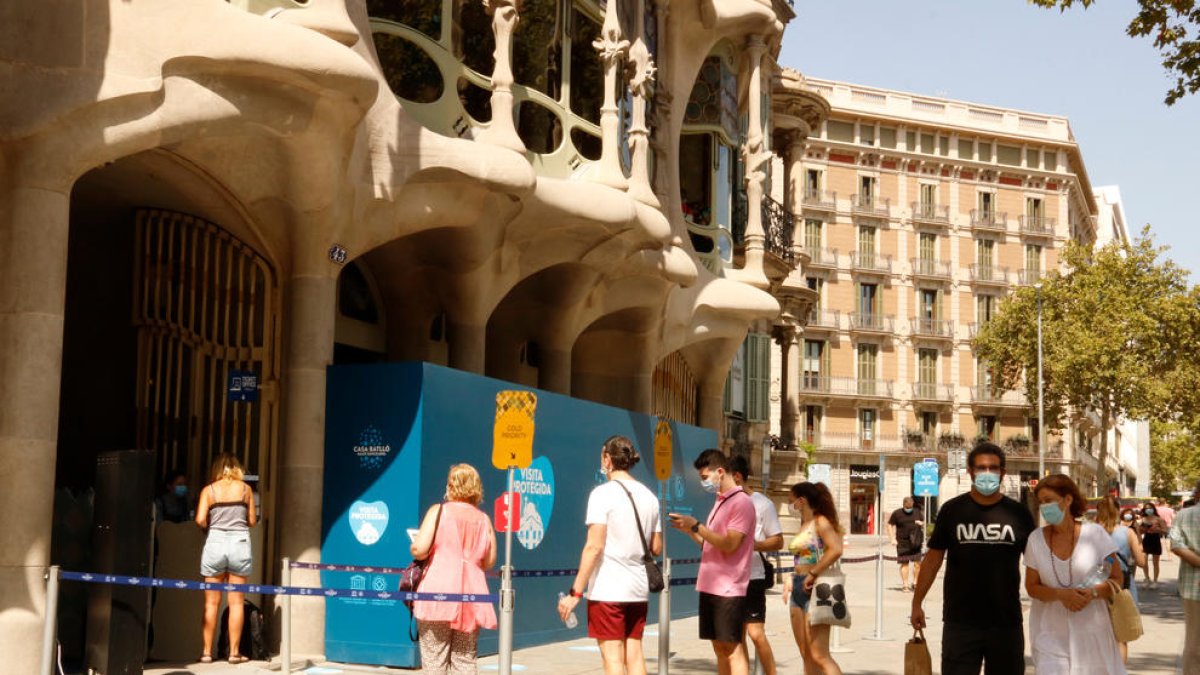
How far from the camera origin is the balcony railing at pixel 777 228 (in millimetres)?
30344

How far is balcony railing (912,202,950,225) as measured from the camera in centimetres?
7938

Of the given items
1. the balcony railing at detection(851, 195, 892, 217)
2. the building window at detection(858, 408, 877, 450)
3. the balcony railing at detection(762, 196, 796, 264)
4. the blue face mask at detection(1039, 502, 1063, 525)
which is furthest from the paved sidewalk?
the balcony railing at detection(851, 195, 892, 217)

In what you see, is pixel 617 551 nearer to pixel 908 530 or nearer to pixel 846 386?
pixel 908 530

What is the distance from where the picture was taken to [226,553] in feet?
43.3

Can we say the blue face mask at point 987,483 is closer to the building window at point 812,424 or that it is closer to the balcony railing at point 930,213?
the building window at point 812,424

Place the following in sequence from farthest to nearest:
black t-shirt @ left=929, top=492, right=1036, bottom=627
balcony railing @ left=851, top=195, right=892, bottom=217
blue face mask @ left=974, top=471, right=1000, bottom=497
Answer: balcony railing @ left=851, top=195, right=892, bottom=217, blue face mask @ left=974, top=471, right=1000, bottom=497, black t-shirt @ left=929, top=492, right=1036, bottom=627

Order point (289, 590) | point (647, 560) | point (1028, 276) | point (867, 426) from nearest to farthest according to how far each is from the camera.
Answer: point (647, 560), point (289, 590), point (867, 426), point (1028, 276)

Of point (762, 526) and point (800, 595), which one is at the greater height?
point (762, 526)

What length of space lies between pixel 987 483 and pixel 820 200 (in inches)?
2724

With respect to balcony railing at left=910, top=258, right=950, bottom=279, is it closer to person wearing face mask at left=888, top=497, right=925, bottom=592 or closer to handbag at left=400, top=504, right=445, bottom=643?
person wearing face mask at left=888, top=497, right=925, bottom=592

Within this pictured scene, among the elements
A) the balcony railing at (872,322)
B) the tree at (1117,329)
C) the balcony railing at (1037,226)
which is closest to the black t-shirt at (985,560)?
the tree at (1117,329)

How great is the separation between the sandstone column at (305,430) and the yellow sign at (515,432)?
11.9 feet

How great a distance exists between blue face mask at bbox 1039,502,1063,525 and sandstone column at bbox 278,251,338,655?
813 centimetres

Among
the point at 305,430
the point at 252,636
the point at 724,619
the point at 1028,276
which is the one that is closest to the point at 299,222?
the point at 305,430
